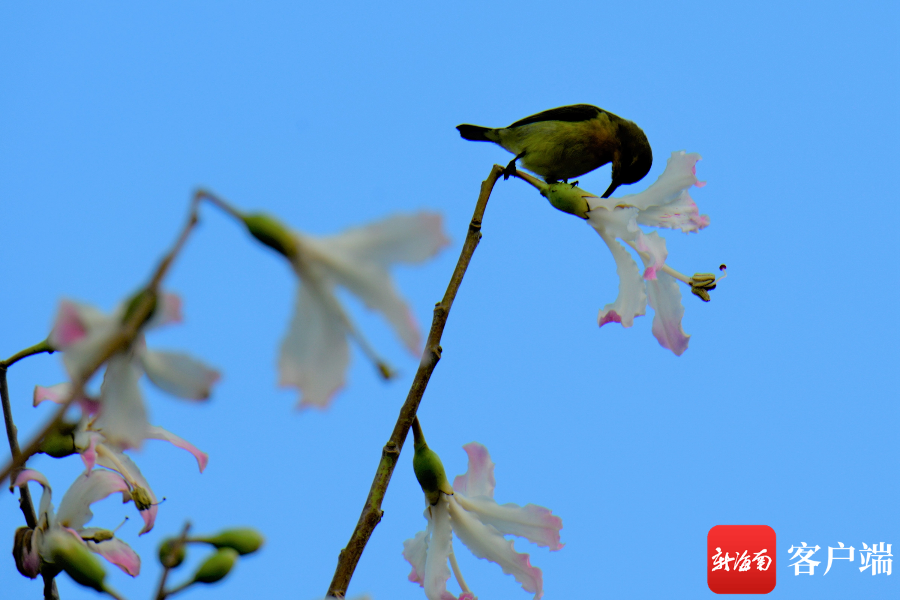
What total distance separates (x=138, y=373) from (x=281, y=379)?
188 millimetres

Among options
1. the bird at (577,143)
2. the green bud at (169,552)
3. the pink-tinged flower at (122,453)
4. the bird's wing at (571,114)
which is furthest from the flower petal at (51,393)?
the bird's wing at (571,114)

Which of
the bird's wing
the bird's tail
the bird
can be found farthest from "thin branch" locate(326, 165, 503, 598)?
the bird's tail

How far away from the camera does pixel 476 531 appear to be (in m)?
1.20

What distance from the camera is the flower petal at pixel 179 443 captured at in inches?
41.6

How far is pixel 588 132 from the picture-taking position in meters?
3.11

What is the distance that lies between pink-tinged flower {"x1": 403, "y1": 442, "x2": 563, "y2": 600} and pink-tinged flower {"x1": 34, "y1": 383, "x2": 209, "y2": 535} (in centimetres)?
36

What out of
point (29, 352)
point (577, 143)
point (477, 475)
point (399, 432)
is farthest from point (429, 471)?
point (577, 143)

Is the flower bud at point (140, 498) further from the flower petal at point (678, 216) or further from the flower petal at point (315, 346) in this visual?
the flower petal at point (678, 216)

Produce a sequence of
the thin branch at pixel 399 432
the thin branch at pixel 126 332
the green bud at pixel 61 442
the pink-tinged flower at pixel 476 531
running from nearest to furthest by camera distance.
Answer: the thin branch at pixel 126 332
the thin branch at pixel 399 432
the green bud at pixel 61 442
the pink-tinged flower at pixel 476 531

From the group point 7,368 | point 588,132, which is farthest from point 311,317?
point 588,132

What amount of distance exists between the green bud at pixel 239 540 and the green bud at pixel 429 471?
1.24 feet

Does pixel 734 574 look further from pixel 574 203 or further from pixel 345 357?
pixel 345 357

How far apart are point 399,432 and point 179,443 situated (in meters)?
0.30

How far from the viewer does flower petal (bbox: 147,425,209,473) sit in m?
1.06
